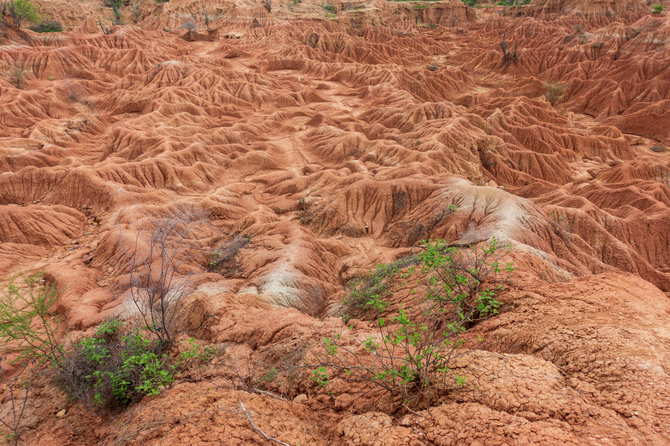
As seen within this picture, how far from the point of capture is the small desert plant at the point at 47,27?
63.8m

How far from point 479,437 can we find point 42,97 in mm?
54813

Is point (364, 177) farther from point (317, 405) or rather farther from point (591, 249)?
point (317, 405)

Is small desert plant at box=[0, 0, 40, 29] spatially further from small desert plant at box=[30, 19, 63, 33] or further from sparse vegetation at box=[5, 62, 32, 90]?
sparse vegetation at box=[5, 62, 32, 90]

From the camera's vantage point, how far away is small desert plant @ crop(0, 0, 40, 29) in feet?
182

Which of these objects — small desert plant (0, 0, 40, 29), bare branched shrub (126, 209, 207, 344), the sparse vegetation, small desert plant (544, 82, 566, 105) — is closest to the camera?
bare branched shrub (126, 209, 207, 344)

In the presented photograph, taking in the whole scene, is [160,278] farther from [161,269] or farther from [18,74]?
[18,74]

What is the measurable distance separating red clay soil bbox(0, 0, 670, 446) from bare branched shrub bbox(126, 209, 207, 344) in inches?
24.6

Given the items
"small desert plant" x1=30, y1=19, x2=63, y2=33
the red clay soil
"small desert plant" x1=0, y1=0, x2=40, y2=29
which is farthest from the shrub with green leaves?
"small desert plant" x1=30, y1=19, x2=63, y2=33

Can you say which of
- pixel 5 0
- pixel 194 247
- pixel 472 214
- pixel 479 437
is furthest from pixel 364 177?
pixel 5 0

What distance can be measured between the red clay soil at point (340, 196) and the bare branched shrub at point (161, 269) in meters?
0.63

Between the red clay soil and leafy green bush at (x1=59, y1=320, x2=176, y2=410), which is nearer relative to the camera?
the red clay soil

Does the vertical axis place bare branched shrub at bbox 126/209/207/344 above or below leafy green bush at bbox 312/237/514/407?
below

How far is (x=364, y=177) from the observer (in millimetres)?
25031

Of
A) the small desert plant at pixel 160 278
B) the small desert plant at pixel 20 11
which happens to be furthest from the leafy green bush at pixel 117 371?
the small desert plant at pixel 20 11
